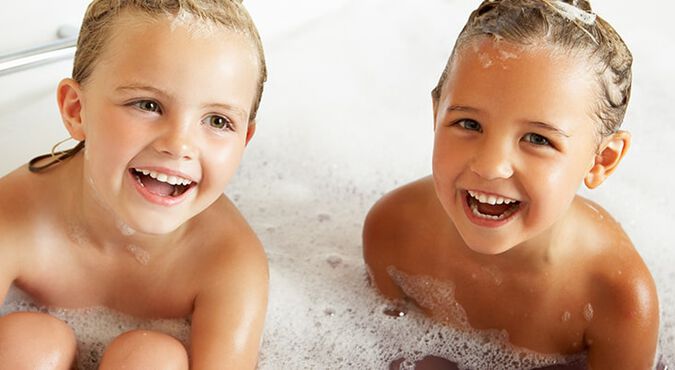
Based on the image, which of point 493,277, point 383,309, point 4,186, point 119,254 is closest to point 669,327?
point 493,277

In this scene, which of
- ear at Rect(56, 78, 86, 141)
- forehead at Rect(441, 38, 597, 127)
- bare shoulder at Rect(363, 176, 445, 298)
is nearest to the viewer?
forehead at Rect(441, 38, 597, 127)

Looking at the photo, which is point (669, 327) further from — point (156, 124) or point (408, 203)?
point (156, 124)

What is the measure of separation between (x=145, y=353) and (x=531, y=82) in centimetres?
55

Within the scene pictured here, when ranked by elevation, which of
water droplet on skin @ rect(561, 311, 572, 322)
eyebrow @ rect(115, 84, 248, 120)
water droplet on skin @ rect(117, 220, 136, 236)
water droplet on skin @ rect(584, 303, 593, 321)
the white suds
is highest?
the white suds

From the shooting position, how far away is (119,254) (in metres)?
1.22

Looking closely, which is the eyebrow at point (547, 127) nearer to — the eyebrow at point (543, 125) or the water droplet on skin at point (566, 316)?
the eyebrow at point (543, 125)

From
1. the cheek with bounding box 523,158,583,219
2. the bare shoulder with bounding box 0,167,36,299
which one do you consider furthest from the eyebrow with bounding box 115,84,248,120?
the cheek with bounding box 523,158,583,219

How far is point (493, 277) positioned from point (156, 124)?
51cm

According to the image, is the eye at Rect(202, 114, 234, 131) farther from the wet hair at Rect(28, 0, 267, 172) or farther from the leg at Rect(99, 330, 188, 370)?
the leg at Rect(99, 330, 188, 370)

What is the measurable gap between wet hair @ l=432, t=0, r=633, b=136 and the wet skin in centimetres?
2

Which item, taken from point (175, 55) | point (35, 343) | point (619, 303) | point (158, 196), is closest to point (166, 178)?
point (158, 196)

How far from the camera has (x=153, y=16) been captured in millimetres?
1048

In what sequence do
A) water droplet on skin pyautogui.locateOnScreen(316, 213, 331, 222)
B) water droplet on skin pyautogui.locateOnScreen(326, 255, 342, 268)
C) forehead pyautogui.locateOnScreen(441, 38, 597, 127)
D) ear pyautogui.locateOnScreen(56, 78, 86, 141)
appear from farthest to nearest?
water droplet on skin pyautogui.locateOnScreen(316, 213, 331, 222) < water droplet on skin pyautogui.locateOnScreen(326, 255, 342, 268) < ear pyautogui.locateOnScreen(56, 78, 86, 141) < forehead pyautogui.locateOnScreen(441, 38, 597, 127)

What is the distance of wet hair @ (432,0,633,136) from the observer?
104 centimetres
